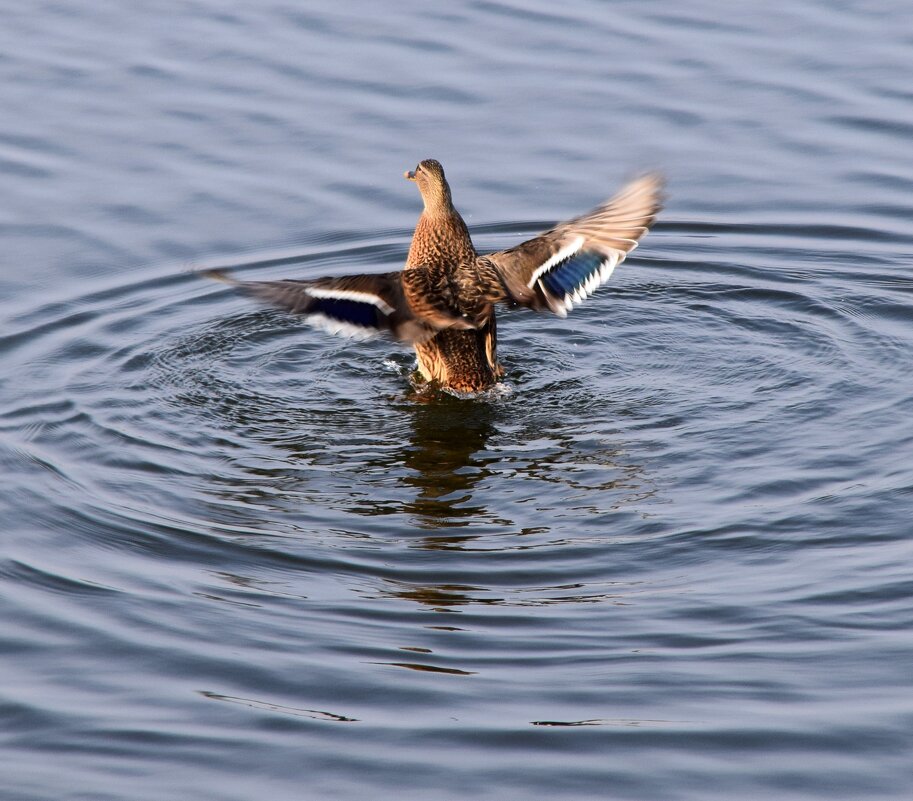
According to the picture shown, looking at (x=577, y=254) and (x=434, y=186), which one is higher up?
(x=434, y=186)

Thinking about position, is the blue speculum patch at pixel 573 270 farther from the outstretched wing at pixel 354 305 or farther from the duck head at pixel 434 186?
the outstretched wing at pixel 354 305

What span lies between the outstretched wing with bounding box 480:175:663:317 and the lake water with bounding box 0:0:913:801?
491mm

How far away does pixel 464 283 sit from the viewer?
8633 mm

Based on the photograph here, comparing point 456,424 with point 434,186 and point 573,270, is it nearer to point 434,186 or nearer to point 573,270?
point 573,270

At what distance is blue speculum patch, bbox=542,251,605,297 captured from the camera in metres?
8.90

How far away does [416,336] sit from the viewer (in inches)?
320

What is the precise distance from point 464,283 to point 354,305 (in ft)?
2.59

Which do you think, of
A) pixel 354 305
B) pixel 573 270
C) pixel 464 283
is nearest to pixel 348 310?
pixel 354 305

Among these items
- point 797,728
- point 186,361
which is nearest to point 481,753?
point 797,728

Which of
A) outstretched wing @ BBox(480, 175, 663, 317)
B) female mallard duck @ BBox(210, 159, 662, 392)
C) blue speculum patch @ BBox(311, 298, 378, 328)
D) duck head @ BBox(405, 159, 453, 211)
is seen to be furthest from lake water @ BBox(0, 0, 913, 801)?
duck head @ BBox(405, 159, 453, 211)

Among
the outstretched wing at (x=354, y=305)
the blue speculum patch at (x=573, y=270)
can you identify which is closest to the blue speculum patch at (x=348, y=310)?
the outstretched wing at (x=354, y=305)

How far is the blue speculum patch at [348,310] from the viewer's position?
792cm

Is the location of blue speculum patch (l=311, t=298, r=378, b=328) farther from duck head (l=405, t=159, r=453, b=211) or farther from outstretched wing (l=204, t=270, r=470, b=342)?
duck head (l=405, t=159, r=453, b=211)

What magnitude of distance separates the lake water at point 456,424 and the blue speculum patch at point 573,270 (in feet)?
1.64
